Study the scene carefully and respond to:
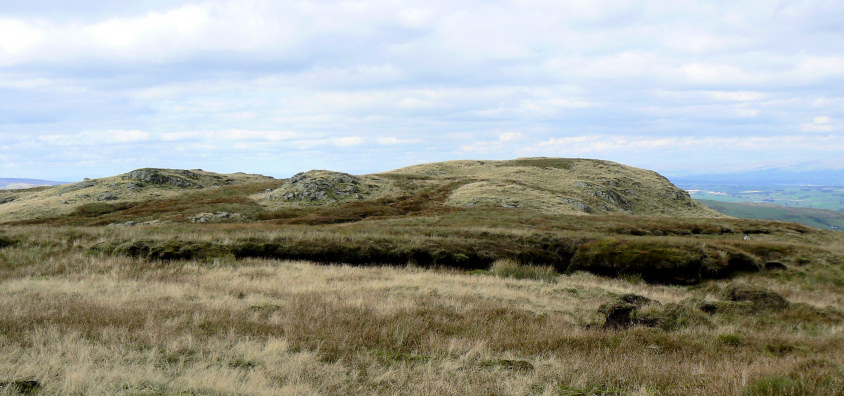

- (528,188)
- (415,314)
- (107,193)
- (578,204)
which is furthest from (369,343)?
(107,193)

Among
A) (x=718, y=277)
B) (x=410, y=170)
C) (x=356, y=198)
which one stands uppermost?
(x=410, y=170)

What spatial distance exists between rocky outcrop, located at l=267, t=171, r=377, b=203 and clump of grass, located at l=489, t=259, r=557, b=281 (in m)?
40.7

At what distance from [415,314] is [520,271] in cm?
1044

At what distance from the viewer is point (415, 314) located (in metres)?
10.9

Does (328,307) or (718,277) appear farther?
(718,277)

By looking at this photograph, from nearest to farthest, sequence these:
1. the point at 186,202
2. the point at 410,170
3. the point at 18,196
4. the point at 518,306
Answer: the point at 518,306
the point at 186,202
the point at 18,196
the point at 410,170

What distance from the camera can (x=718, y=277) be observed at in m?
20.8

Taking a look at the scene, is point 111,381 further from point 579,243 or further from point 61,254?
point 579,243

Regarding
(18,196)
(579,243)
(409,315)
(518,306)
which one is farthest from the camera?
(18,196)

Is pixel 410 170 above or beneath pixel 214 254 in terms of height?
above

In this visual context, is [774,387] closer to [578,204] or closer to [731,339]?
[731,339]

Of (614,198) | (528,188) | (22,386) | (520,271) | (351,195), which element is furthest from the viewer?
(614,198)

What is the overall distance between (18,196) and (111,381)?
9889 centimetres

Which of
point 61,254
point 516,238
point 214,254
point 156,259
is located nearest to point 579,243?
point 516,238
